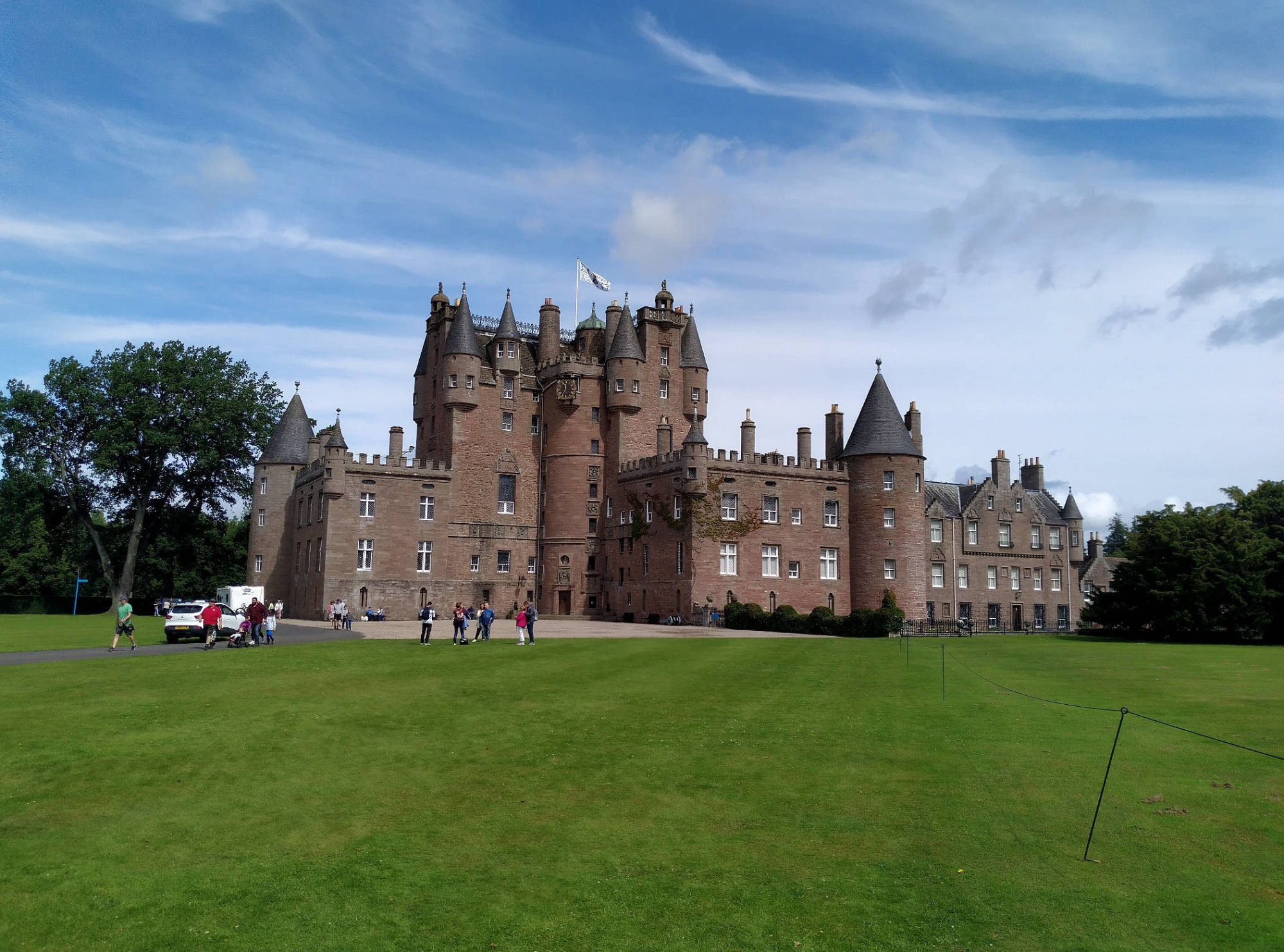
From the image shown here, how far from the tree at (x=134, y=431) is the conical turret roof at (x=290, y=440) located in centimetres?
117

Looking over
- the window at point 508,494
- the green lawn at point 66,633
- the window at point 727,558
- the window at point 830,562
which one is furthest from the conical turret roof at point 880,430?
the green lawn at point 66,633

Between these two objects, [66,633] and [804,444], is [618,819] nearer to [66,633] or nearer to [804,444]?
[66,633]

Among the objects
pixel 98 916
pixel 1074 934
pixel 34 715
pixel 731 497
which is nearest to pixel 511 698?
pixel 34 715

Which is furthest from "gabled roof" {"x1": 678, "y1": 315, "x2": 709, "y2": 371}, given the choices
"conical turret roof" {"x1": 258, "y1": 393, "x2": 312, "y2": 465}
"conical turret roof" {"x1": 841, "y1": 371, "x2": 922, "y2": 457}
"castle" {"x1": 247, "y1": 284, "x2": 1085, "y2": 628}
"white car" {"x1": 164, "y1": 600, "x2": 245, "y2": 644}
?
"white car" {"x1": 164, "y1": 600, "x2": 245, "y2": 644}

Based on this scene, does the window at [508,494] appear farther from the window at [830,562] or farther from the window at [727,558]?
the window at [830,562]

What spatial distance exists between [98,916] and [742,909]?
7.41 meters

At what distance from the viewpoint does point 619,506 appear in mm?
70188

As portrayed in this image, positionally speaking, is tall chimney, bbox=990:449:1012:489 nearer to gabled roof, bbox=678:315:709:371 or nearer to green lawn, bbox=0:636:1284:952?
gabled roof, bbox=678:315:709:371

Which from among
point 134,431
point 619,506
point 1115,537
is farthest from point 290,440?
point 1115,537

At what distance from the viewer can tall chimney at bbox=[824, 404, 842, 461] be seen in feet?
229

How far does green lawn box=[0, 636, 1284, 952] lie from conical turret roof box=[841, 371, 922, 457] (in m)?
41.0

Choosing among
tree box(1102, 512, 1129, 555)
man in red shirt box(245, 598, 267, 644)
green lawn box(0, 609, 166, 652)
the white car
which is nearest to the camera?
green lawn box(0, 609, 166, 652)

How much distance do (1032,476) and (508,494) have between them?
44.0 metres

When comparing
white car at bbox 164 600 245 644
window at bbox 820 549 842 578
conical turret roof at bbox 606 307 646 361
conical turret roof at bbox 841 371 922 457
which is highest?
conical turret roof at bbox 606 307 646 361
